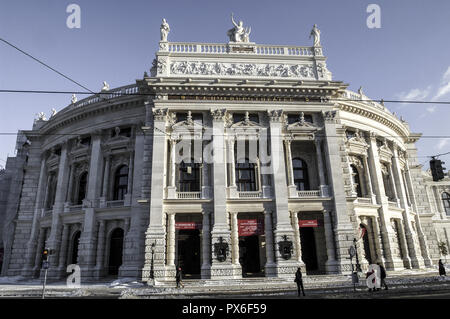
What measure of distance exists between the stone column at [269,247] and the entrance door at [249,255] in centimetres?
206

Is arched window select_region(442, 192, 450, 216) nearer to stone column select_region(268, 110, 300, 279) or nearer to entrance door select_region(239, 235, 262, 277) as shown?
stone column select_region(268, 110, 300, 279)

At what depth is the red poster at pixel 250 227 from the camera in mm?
22938

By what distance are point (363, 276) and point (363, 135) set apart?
47.8 feet

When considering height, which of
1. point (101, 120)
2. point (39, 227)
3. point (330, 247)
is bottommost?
point (330, 247)

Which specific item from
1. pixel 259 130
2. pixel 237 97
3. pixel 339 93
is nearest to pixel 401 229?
pixel 339 93

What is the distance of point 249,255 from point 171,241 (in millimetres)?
6524

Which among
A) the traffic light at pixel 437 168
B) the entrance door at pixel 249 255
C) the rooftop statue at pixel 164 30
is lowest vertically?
the entrance door at pixel 249 255

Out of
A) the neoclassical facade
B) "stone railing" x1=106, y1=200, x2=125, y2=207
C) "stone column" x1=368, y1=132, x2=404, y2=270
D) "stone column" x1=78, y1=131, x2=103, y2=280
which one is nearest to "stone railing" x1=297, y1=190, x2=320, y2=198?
the neoclassical facade

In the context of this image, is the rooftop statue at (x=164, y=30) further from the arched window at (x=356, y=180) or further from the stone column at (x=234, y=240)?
the arched window at (x=356, y=180)

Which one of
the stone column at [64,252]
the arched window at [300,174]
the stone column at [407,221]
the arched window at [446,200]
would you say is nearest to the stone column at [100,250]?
the stone column at [64,252]

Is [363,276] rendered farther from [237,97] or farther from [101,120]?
[101,120]

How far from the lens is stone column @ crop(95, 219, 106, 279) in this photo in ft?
79.3

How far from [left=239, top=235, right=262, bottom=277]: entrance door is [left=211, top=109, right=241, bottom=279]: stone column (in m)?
2.73

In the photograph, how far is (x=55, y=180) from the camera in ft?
104
